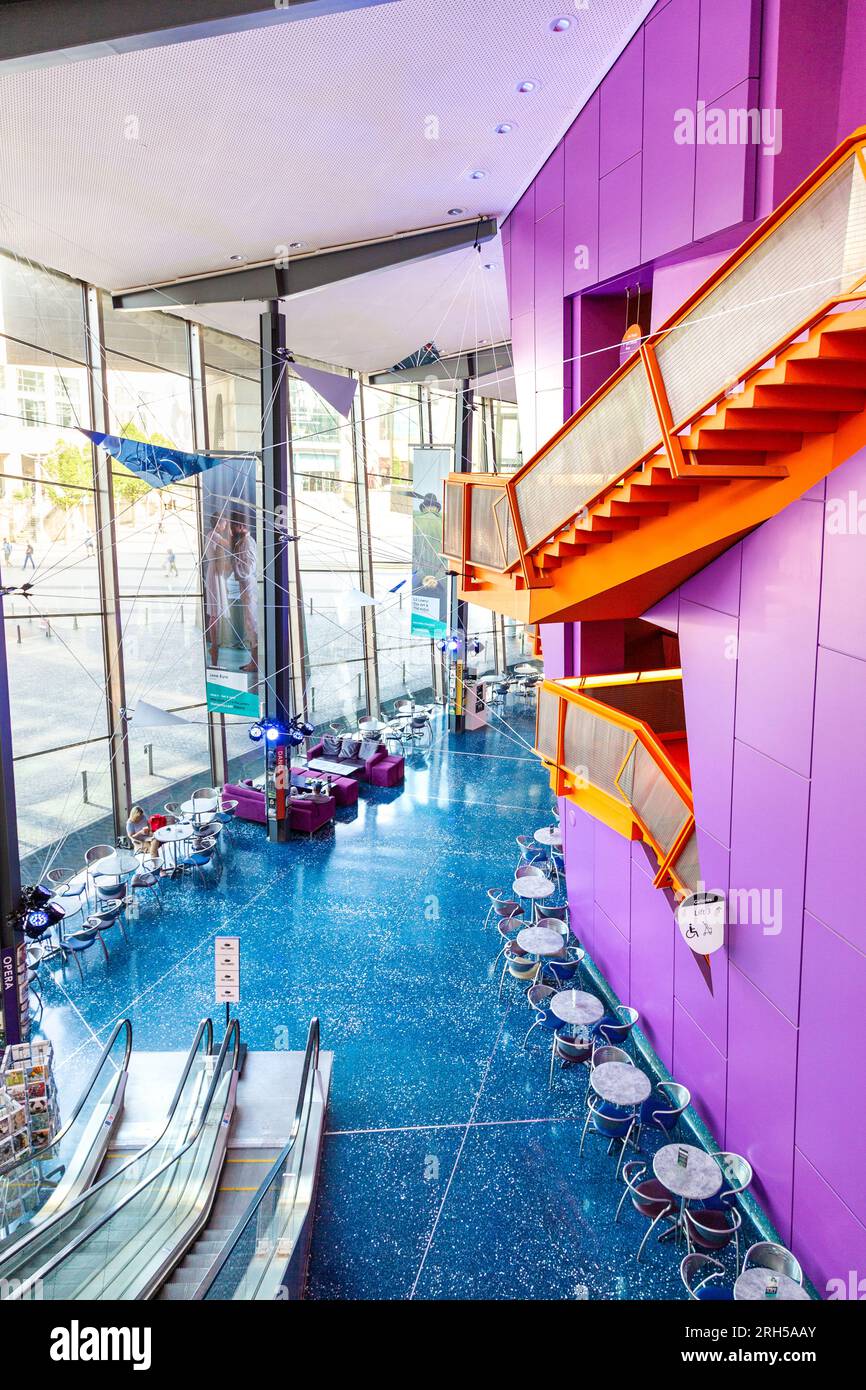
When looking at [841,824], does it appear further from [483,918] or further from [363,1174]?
[483,918]

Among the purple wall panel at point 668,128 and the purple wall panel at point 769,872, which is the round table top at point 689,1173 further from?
the purple wall panel at point 668,128

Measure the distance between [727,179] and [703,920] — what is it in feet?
17.4

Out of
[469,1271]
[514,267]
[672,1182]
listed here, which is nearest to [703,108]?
[514,267]

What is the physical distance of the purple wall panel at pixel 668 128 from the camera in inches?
237

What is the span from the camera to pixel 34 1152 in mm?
6488

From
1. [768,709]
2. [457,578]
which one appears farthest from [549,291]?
[457,578]

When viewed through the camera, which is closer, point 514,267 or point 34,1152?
point 34,1152

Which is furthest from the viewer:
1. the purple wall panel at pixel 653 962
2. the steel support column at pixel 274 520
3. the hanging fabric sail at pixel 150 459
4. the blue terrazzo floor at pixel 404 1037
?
the steel support column at pixel 274 520

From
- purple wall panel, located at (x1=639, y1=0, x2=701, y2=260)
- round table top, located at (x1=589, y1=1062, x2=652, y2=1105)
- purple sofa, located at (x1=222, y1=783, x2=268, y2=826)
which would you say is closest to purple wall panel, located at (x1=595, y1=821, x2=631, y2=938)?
round table top, located at (x1=589, y1=1062, x2=652, y2=1105)

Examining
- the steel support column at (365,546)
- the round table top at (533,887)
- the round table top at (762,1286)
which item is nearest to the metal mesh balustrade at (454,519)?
the round table top at (533,887)

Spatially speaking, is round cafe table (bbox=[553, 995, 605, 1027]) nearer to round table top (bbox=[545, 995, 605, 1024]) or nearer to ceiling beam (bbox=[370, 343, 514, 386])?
round table top (bbox=[545, 995, 605, 1024])

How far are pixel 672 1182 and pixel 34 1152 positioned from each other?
4.94m

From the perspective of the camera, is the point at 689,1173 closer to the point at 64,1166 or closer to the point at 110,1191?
the point at 110,1191

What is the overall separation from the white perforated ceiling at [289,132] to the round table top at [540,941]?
821cm
